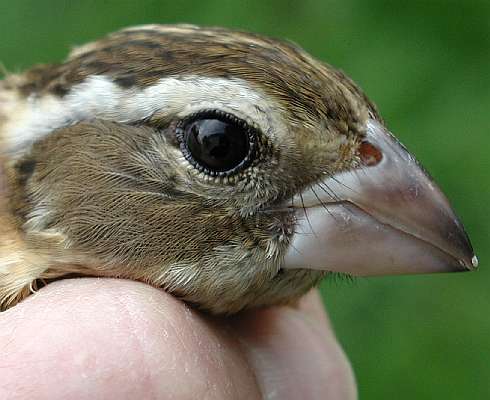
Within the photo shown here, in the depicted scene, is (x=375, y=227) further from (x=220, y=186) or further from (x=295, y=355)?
(x=295, y=355)

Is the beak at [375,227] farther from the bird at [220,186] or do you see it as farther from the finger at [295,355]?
the finger at [295,355]

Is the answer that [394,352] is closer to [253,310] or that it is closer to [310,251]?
[253,310]

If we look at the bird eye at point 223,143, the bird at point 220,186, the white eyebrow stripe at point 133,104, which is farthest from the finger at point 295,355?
the white eyebrow stripe at point 133,104

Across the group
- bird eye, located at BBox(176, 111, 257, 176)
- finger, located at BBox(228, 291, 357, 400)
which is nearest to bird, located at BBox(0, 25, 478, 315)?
bird eye, located at BBox(176, 111, 257, 176)

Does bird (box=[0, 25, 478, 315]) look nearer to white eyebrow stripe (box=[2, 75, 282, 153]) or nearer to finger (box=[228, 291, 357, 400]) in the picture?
white eyebrow stripe (box=[2, 75, 282, 153])

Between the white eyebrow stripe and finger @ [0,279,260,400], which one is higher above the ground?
the white eyebrow stripe

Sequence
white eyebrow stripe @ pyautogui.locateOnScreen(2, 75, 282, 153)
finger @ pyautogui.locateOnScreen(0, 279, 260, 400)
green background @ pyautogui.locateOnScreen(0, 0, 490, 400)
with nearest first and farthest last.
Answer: finger @ pyautogui.locateOnScreen(0, 279, 260, 400), white eyebrow stripe @ pyautogui.locateOnScreen(2, 75, 282, 153), green background @ pyautogui.locateOnScreen(0, 0, 490, 400)

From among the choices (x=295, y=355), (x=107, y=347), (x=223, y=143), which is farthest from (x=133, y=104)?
(x=295, y=355)

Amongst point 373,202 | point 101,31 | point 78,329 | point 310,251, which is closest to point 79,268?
point 78,329
